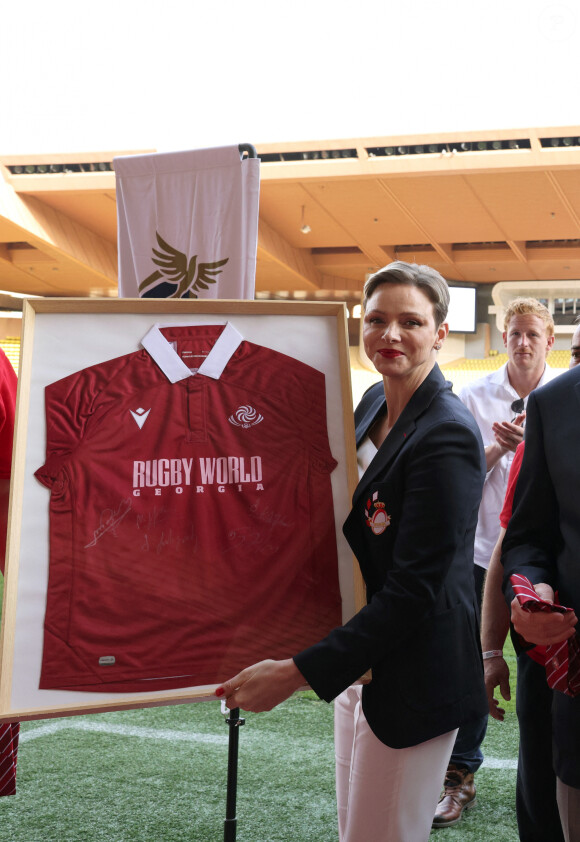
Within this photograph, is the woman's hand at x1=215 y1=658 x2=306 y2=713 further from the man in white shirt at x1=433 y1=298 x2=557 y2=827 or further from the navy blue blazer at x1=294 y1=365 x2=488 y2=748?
the man in white shirt at x1=433 y1=298 x2=557 y2=827

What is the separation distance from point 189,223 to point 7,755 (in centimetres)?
151

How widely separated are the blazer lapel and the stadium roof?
1336 centimetres

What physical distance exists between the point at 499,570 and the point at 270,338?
2.27 ft

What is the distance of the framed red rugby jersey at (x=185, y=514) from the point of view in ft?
4.81

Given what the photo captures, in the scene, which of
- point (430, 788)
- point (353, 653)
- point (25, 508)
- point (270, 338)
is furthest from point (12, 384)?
point (430, 788)

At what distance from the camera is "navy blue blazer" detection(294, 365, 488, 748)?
1.33 metres

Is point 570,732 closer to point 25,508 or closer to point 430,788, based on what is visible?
→ point 430,788

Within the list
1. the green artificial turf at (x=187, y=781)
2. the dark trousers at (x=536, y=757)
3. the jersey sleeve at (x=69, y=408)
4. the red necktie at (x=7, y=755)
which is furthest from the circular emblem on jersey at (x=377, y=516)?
the green artificial turf at (x=187, y=781)

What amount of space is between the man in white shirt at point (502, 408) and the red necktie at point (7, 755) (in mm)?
1359

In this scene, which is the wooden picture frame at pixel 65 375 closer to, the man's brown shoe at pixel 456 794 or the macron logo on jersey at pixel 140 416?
the macron logo on jersey at pixel 140 416

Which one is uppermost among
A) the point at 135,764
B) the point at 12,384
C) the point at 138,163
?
the point at 138,163

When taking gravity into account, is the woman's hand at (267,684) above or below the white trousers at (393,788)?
above

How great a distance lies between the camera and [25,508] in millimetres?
1476

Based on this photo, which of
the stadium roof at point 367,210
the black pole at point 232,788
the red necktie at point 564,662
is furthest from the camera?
the stadium roof at point 367,210
